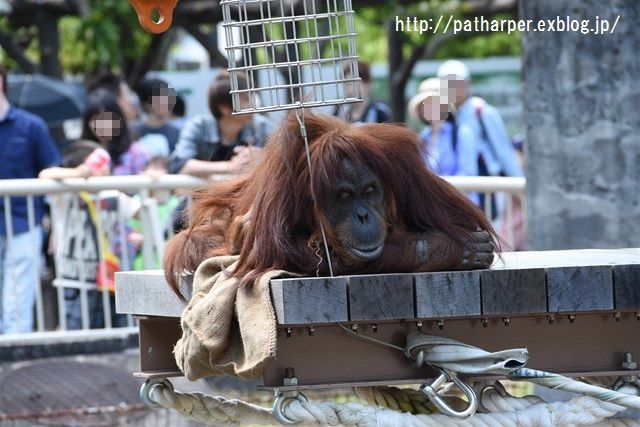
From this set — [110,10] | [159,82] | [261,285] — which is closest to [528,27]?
[261,285]

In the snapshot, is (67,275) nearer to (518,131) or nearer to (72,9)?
(72,9)

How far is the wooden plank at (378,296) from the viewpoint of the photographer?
2496 millimetres

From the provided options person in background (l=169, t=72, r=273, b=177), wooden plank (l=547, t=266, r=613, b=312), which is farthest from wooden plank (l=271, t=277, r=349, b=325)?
person in background (l=169, t=72, r=273, b=177)

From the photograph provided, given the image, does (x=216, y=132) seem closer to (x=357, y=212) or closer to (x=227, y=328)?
(x=357, y=212)

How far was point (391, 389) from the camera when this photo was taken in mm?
3037

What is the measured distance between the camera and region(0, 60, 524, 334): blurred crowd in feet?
20.0

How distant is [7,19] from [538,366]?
1219cm

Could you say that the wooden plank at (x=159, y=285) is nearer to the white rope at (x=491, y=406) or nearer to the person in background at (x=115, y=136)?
the white rope at (x=491, y=406)

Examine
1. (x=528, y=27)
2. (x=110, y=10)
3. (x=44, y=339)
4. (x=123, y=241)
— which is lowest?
(x=44, y=339)

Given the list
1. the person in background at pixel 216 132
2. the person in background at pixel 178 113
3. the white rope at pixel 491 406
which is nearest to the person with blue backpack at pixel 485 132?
the person in background at pixel 216 132

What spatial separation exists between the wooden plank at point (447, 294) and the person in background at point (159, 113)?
5316mm

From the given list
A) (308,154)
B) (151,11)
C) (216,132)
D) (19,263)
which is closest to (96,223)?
(19,263)

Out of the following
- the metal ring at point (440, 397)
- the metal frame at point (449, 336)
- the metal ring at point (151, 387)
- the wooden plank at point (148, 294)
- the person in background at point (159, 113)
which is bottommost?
the metal ring at point (151, 387)

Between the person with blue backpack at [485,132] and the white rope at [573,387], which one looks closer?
the white rope at [573,387]
